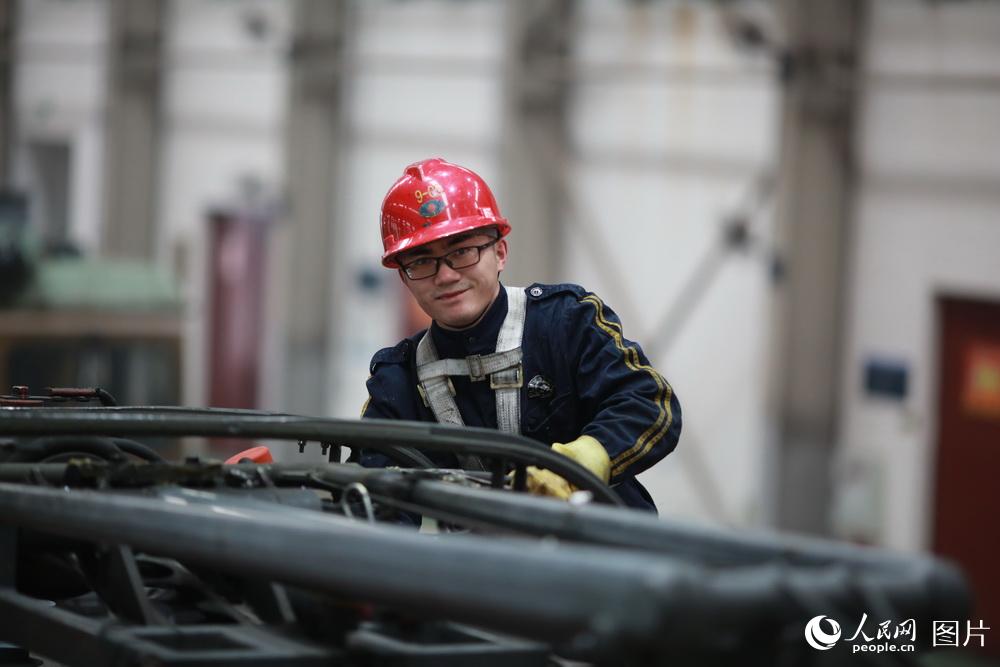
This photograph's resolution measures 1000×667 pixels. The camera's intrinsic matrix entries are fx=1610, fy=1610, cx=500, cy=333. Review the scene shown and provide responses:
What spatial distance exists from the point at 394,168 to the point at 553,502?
11.5 meters

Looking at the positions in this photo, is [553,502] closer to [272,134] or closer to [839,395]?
[839,395]

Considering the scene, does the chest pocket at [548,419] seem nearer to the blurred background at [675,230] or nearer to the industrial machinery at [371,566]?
the industrial machinery at [371,566]

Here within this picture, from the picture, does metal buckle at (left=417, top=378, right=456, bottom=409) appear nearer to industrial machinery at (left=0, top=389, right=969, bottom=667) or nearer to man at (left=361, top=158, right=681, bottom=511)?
man at (left=361, top=158, right=681, bottom=511)

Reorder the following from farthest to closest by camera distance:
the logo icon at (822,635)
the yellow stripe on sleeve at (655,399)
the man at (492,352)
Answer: the man at (492,352) < the yellow stripe on sleeve at (655,399) < the logo icon at (822,635)

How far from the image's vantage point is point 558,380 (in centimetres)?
386

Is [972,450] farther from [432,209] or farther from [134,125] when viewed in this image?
Result: [134,125]

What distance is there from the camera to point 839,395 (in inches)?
420

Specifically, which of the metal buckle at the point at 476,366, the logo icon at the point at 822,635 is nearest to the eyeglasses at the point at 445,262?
the metal buckle at the point at 476,366

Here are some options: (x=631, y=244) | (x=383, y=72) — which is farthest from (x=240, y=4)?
(x=631, y=244)

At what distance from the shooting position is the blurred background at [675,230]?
10.1 metres

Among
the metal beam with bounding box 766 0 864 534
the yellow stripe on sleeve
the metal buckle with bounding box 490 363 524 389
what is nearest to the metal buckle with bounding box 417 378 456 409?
the metal buckle with bounding box 490 363 524 389

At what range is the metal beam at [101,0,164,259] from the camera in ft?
53.3

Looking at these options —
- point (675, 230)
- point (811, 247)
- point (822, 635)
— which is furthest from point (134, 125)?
point (822, 635)

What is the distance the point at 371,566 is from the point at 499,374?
1.77 metres
